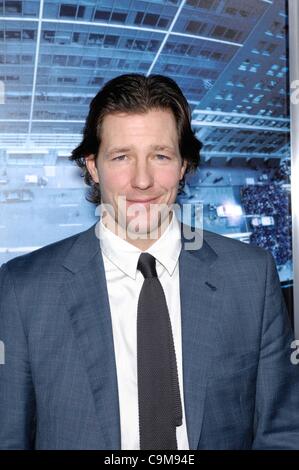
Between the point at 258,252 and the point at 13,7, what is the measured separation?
4.91 feet

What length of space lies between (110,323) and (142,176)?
460mm

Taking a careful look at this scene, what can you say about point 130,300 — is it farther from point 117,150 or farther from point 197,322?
point 117,150

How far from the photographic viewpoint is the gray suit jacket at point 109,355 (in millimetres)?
1478

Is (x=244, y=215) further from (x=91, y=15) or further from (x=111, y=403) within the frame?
(x=111, y=403)

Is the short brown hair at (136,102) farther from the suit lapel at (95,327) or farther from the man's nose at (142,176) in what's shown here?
the suit lapel at (95,327)

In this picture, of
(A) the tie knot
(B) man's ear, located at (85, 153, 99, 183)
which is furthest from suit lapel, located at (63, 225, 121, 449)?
(B) man's ear, located at (85, 153, 99, 183)

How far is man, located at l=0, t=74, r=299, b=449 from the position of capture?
148cm

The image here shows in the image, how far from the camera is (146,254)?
1.61 m

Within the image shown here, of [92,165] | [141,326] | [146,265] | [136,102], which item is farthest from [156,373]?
[136,102]

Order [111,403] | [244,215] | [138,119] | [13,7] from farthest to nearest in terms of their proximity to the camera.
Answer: [244,215], [13,7], [138,119], [111,403]

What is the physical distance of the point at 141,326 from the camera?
4.98ft

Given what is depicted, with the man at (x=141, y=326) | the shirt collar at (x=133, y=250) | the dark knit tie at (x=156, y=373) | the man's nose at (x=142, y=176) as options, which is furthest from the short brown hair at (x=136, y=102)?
the dark knit tie at (x=156, y=373)

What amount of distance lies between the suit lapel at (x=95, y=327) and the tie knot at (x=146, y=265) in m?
0.13
